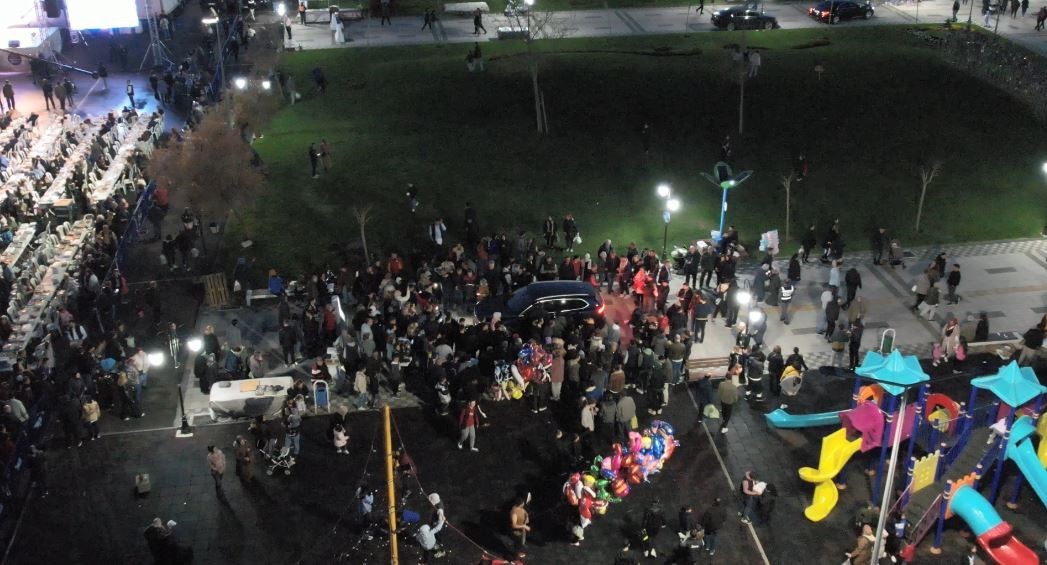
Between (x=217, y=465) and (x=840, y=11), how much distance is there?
42.7 metres

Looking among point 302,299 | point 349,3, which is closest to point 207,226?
point 302,299

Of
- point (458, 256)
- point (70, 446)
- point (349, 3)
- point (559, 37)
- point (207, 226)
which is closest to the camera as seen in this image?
point (70, 446)

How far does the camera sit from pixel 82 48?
51.5 metres

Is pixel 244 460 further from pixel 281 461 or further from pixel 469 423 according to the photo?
pixel 469 423

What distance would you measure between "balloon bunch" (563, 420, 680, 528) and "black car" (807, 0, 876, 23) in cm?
3666

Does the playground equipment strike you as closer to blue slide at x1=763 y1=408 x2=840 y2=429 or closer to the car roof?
blue slide at x1=763 y1=408 x2=840 y2=429

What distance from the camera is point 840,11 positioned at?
52312 mm

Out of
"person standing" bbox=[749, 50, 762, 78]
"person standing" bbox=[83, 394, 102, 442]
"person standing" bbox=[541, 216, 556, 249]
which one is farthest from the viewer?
"person standing" bbox=[749, 50, 762, 78]

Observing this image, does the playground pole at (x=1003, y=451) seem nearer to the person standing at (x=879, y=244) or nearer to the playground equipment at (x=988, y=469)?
the playground equipment at (x=988, y=469)

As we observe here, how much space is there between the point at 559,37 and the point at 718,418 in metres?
30.0

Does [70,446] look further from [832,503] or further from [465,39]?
[465,39]

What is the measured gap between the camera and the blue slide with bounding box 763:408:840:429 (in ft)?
75.8

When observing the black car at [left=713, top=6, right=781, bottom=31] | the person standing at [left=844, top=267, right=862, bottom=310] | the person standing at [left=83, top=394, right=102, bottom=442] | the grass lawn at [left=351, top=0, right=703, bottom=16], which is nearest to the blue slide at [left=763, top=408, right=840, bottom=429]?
the person standing at [left=844, top=267, right=862, bottom=310]

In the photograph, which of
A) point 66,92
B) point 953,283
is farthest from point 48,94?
point 953,283
